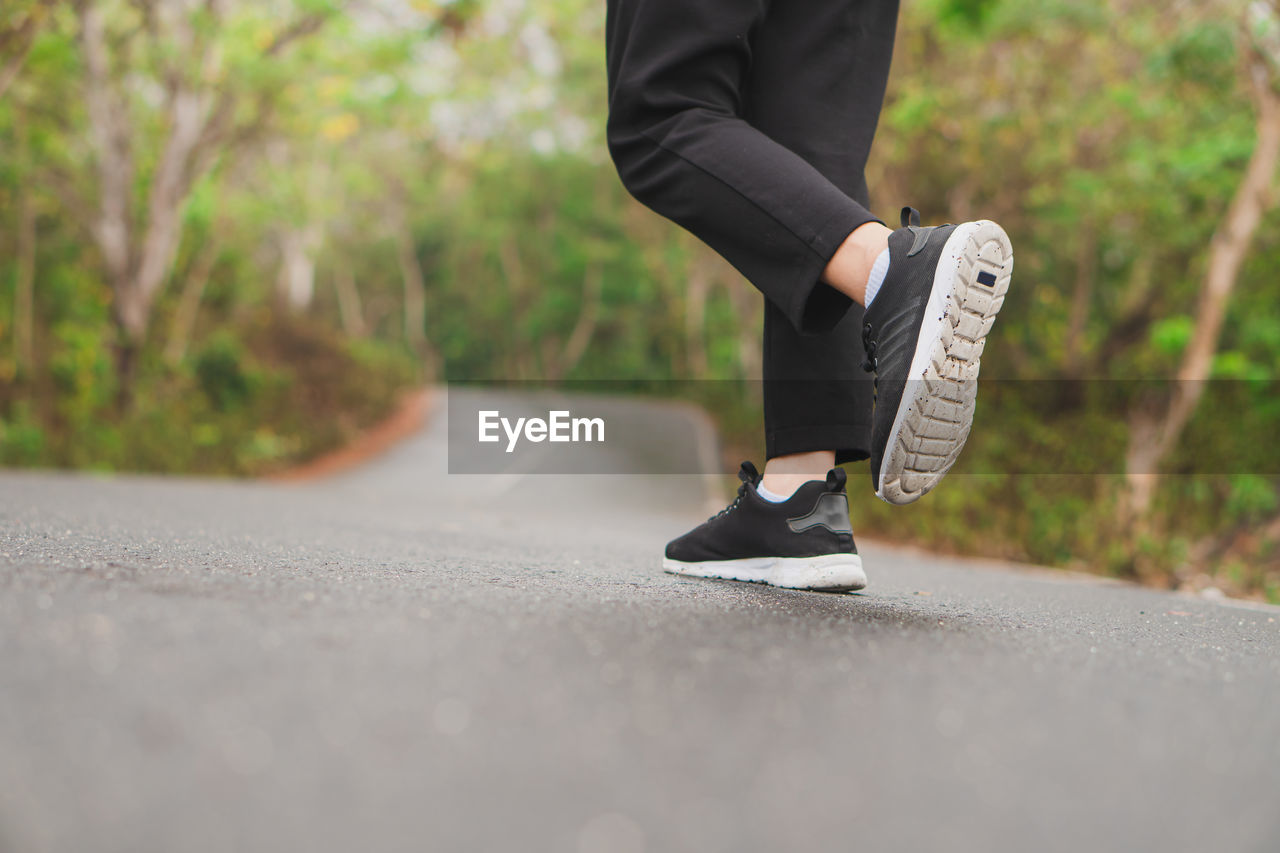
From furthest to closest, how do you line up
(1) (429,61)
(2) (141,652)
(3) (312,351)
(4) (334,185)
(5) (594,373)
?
(5) (594,373), (4) (334,185), (3) (312,351), (1) (429,61), (2) (141,652)

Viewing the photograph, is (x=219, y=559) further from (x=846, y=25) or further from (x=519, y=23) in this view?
(x=519, y=23)

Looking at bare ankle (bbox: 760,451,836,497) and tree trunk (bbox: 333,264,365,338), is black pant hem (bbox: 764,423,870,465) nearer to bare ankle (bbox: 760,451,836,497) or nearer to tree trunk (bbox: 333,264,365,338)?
bare ankle (bbox: 760,451,836,497)

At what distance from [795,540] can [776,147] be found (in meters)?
0.72

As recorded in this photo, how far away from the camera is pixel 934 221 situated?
12109 millimetres

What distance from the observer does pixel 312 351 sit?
1806cm

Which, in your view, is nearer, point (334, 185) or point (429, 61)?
point (429, 61)

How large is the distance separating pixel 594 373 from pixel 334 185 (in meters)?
10.3

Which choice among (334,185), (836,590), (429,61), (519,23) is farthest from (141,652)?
(334,185)

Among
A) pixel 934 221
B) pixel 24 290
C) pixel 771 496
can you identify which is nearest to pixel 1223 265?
pixel 934 221

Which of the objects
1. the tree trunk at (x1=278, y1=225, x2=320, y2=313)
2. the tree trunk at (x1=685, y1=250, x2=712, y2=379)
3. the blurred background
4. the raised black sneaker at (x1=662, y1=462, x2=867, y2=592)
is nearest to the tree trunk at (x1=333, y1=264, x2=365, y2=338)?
the tree trunk at (x1=278, y1=225, x2=320, y2=313)

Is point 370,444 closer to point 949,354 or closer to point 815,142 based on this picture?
point 815,142

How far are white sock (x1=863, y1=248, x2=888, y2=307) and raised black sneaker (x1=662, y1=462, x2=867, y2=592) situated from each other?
0.39 m

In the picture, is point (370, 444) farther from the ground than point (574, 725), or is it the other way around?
point (574, 725)

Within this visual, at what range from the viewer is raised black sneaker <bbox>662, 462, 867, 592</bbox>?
177 cm
